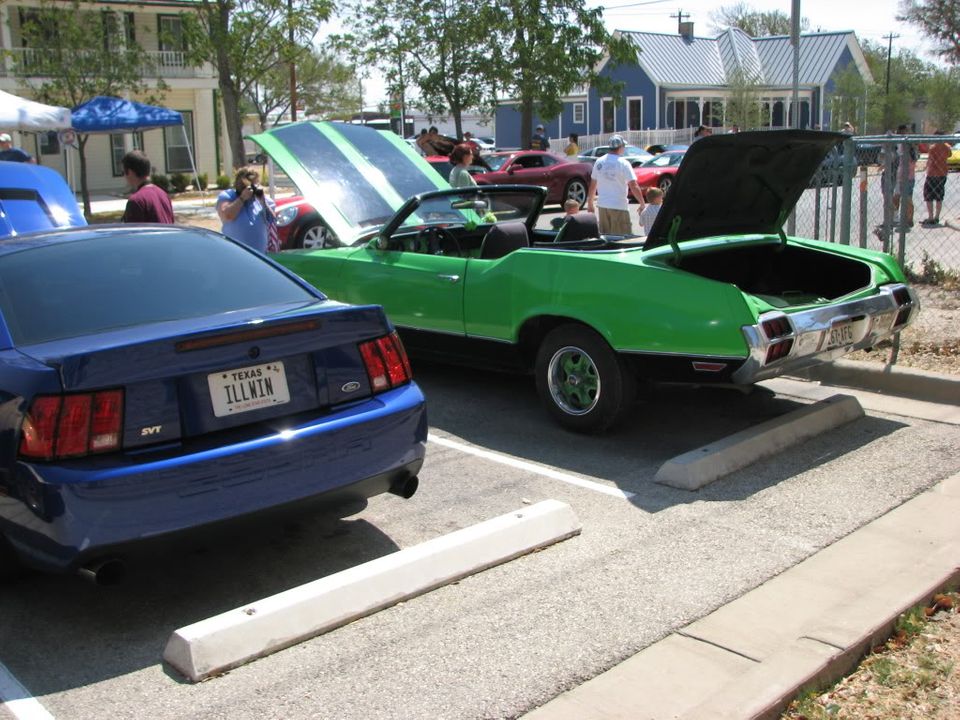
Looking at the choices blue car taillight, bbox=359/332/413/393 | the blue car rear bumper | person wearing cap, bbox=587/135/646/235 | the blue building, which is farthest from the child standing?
the blue building

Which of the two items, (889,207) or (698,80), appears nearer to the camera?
(889,207)

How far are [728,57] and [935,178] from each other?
38678 millimetres

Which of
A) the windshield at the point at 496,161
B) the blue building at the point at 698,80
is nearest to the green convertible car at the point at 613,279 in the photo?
the windshield at the point at 496,161

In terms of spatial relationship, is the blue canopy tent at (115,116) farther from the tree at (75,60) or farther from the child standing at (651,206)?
the child standing at (651,206)

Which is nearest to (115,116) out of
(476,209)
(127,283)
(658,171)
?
(658,171)

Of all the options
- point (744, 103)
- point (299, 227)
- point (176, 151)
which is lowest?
point (299, 227)

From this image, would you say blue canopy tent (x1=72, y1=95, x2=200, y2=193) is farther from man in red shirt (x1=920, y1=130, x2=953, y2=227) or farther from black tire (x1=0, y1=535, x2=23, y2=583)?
black tire (x1=0, y1=535, x2=23, y2=583)

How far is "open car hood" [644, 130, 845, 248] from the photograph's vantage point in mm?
5938

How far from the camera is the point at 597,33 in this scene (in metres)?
26.1

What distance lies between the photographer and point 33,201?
729 centimetres

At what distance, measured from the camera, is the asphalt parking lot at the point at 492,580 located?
3496 mm

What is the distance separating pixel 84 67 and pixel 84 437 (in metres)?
23.1

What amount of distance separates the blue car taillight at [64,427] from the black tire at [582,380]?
10.3 feet

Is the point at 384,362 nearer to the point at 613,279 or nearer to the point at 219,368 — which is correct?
the point at 219,368
